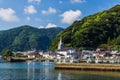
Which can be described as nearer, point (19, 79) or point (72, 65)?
point (19, 79)

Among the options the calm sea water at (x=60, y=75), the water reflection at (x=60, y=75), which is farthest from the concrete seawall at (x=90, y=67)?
the water reflection at (x=60, y=75)

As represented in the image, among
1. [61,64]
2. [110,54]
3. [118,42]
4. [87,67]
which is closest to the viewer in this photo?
[87,67]

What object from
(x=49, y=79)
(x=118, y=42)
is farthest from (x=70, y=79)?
(x=118, y=42)

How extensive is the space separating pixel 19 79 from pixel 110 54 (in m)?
119

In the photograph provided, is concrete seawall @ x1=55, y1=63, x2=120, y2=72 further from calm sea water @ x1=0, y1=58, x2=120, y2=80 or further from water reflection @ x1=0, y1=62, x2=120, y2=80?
water reflection @ x1=0, y1=62, x2=120, y2=80

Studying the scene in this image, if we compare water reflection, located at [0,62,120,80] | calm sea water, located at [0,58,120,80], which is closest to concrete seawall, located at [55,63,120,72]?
calm sea water, located at [0,58,120,80]

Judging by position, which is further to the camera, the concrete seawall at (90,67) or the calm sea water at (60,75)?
the concrete seawall at (90,67)

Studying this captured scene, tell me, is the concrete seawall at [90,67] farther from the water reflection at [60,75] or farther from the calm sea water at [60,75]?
the water reflection at [60,75]

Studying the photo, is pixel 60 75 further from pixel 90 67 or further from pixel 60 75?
pixel 90 67

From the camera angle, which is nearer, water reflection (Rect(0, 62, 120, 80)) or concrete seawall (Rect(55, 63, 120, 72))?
water reflection (Rect(0, 62, 120, 80))

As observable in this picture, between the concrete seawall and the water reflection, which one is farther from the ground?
the concrete seawall

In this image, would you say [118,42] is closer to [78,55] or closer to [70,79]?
[78,55]

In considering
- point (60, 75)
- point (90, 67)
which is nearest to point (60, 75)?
point (60, 75)

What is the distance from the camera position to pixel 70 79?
68.1 meters
